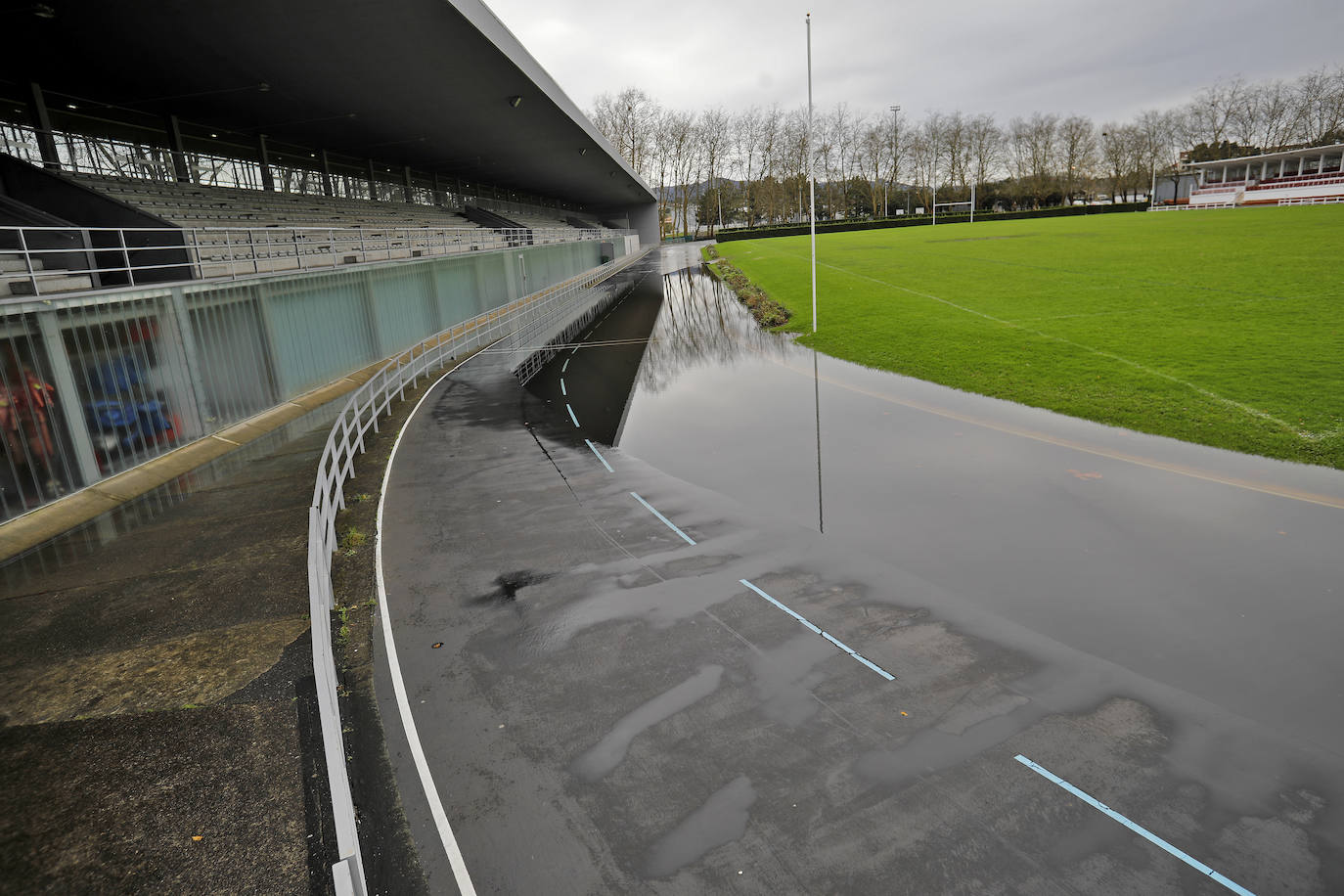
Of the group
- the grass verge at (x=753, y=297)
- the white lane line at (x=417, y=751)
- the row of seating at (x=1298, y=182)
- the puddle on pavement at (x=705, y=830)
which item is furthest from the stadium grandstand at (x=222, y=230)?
the row of seating at (x=1298, y=182)

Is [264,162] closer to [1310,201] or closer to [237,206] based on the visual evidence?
[237,206]

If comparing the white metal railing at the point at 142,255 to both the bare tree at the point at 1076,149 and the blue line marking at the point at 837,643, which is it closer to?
the blue line marking at the point at 837,643

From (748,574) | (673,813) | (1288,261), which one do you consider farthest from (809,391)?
(1288,261)

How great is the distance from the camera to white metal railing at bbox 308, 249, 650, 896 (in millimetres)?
4551

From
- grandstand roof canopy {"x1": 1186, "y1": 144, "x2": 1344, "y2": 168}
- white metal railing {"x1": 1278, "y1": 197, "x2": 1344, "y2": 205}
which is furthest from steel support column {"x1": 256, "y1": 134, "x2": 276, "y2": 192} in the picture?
grandstand roof canopy {"x1": 1186, "y1": 144, "x2": 1344, "y2": 168}

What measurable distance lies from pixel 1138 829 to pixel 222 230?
19582 millimetres

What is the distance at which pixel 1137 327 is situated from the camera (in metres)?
22.1

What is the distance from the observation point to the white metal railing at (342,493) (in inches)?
179

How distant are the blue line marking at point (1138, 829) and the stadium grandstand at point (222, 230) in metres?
4.95

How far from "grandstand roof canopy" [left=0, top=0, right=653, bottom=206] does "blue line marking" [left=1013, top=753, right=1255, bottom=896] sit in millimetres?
17491

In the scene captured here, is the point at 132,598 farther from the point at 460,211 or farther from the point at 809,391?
the point at 460,211

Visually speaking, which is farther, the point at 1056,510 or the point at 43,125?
the point at 43,125

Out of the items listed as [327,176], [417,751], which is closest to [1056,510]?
[417,751]

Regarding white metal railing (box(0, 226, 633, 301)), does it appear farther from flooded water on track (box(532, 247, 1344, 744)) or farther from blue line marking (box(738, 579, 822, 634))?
blue line marking (box(738, 579, 822, 634))
